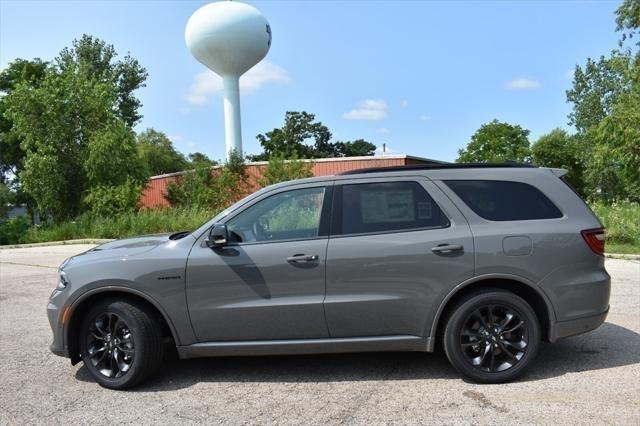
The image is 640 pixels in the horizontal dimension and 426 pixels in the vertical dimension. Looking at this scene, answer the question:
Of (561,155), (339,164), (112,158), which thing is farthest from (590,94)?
(112,158)

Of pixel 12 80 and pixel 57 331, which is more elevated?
pixel 12 80

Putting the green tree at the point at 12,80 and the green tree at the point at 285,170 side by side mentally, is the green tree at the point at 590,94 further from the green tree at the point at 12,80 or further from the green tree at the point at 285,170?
the green tree at the point at 12,80

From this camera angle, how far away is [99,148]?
82.3ft

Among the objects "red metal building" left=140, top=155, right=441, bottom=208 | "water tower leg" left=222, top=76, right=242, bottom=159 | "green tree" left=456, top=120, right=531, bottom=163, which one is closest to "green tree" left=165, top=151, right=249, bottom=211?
"red metal building" left=140, top=155, right=441, bottom=208

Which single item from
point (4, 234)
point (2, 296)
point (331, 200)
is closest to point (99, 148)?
point (4, 234)

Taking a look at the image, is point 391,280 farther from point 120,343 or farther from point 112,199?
point 112,199

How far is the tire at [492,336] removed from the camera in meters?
4.30

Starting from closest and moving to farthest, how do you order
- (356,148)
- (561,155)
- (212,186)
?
(212,186) < (561,155) < (356,148)

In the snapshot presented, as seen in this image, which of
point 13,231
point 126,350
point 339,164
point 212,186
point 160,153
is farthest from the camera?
point 160,153

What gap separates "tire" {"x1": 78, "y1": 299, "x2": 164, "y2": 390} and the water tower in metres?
26.3

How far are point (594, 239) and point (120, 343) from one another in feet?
13.7

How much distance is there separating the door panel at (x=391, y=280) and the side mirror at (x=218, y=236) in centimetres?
89

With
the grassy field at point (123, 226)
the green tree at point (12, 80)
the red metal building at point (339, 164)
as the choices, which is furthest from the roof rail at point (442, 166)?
the green tree at point (12, 80)

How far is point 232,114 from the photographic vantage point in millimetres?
36594
